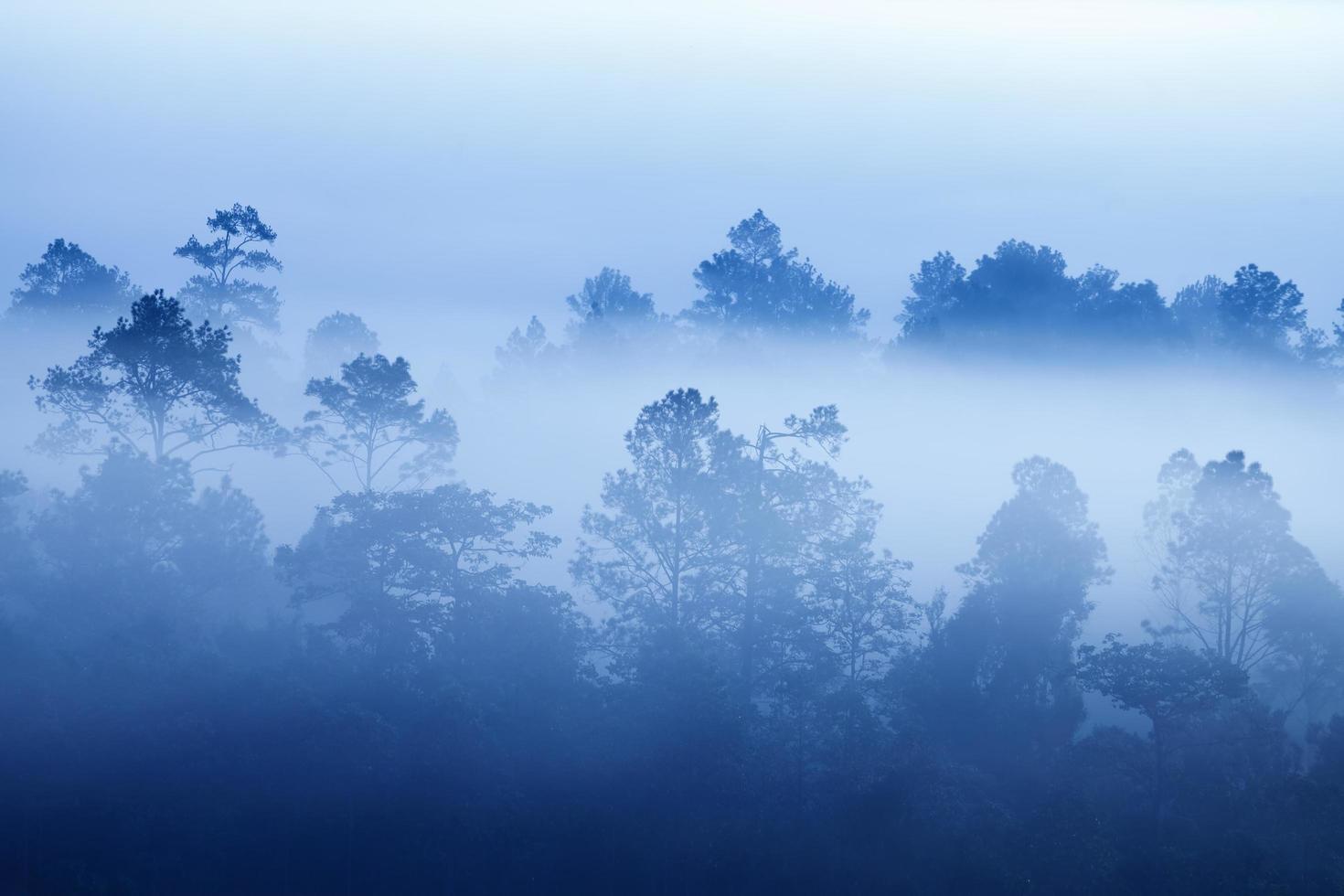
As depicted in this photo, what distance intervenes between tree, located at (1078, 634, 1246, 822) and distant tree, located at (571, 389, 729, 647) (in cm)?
1319

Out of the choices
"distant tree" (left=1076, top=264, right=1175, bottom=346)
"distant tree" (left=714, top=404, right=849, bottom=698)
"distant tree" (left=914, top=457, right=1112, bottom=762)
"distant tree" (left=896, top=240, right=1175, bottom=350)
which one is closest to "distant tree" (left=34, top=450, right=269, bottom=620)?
"distant tree" (left=714, top=404, right=849, bottom=698)

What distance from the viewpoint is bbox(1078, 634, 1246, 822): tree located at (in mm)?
39694

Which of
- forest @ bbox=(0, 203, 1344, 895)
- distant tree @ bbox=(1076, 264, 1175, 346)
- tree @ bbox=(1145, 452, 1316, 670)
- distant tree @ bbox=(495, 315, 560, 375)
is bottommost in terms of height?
forest @ bbox=(0, 203, 1344, 895)

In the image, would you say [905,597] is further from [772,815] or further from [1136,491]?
[1136,491]

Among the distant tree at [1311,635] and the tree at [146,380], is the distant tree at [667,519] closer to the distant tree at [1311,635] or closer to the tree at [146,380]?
the tree at [146,380]

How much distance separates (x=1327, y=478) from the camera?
7488 cm

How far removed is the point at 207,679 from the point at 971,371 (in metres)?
49.7

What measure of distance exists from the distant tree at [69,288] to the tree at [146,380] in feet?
67.5

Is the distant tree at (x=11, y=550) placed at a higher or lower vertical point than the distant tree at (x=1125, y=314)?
lower

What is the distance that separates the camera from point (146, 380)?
148ft

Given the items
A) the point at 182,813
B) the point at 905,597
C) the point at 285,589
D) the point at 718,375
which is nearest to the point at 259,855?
the point at 182,813

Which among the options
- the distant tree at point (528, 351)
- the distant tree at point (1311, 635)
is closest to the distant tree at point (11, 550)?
the distant tree at point (528, 351)

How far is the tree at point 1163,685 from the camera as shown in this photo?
39694 millimetres

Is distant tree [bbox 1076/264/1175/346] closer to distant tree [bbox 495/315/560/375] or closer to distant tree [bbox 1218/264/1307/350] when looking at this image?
distant tree [bbox 1218/264/1307/350]
